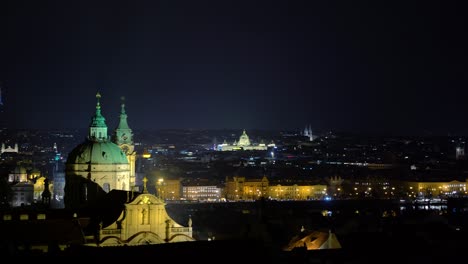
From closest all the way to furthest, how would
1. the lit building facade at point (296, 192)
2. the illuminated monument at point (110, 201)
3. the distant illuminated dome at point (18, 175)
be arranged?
1. the illuminated monument at point (110, 201)
2. the distant illuminated dome at point (18, 175)
3. the lit building facade at point (296, 192)

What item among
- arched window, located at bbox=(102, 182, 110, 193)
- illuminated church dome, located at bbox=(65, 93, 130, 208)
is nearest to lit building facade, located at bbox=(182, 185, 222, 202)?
illuminated church dome, located at bbox=(65, 93, 130, 208)

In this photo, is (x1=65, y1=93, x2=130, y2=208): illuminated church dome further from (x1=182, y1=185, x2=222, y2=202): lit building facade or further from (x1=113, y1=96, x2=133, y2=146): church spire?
(x1=182, y1=185, x2=222, y2=202): lit building facade

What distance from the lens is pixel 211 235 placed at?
7362cm

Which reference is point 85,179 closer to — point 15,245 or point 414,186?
point 15,245

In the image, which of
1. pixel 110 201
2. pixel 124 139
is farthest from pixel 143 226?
pixel 124 139

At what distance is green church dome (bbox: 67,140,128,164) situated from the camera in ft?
227

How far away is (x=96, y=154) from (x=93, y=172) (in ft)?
4.77

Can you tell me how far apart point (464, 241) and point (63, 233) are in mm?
25313

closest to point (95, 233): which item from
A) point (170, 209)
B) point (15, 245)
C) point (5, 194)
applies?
point (15, 245)

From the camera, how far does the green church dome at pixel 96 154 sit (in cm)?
6925

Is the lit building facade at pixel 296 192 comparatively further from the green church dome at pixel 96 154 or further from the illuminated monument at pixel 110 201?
the green church dome at pixel 96 154

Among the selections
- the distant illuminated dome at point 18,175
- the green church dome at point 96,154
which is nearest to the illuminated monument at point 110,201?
the green church dome at point 96,154

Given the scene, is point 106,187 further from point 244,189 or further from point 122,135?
point 244,189

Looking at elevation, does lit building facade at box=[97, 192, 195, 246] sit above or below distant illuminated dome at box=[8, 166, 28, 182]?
below
